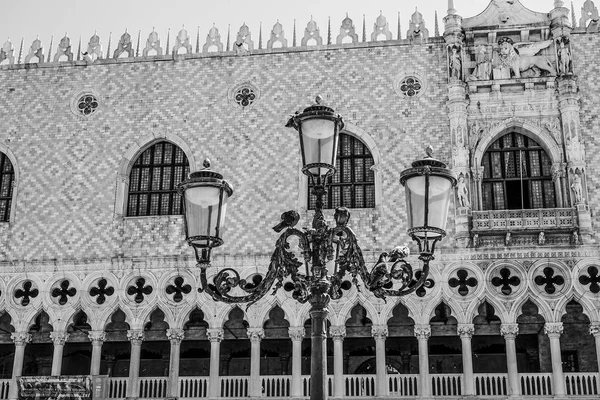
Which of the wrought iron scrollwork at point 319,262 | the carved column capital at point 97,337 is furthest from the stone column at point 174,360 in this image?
the wrought iron scrollwork at point 319,262

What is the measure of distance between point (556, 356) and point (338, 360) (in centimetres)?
Result: 461

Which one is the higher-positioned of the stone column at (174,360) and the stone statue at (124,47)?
the stone statue at (124,47)

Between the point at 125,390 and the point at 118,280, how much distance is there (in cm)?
247

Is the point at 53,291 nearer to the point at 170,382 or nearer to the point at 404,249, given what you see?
the point at 170,382

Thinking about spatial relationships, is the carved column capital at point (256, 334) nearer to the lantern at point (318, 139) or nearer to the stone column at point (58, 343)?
the stone column at point (58, 343)

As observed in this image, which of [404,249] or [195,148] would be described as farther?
[195,148]

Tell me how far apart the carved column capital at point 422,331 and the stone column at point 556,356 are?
2481 millimetres

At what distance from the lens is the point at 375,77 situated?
20438mm

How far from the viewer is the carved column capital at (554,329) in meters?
18.1

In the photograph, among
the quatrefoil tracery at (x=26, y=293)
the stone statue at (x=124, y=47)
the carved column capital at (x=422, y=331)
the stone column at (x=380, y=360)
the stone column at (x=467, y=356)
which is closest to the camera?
the stone column at (x=467, y=356)

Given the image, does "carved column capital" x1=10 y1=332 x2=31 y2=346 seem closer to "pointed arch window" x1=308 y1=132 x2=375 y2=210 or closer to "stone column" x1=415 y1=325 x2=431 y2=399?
"pointed arch window" x1=308 y1=132 x2=375 y2=210

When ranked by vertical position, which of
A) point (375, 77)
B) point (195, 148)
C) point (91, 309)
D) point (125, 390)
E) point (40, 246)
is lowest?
point (125, 390)

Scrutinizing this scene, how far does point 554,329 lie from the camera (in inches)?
713

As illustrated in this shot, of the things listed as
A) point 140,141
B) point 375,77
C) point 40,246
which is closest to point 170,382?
point 40,246
